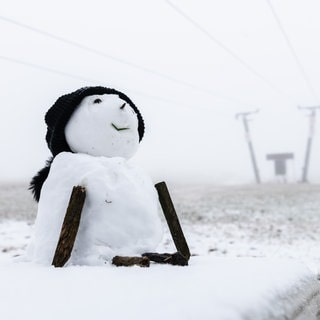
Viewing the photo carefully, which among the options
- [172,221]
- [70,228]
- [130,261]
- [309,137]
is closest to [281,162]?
[309,137]

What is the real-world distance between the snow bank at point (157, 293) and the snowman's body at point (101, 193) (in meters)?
0.32

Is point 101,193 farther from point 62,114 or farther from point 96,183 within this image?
point 62,114

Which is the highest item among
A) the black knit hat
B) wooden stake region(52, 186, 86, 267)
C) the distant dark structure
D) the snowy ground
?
the black knit hat

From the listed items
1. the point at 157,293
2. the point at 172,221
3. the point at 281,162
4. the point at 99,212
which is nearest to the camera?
the point at 157,293

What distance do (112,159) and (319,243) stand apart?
6619mm

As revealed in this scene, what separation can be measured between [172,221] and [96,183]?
2.14 feet

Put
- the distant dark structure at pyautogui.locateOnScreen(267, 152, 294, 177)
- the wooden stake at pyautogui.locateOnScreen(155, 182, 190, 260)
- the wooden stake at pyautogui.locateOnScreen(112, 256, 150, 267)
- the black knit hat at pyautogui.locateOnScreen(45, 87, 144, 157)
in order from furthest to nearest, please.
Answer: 1. the distant dark structure at pyautogui.locateOnScreen(267, 152, 294, 177)
2. the black knit hat at pyautogui.locateOnScreen(45, 87, 144, 157)
3. the wooden stake at pyautogui.locateOnScreen(155, 182, 190, 260)
4. the wooden stake at pyautogui.locateOnScreen(112, 256, 150, 267)

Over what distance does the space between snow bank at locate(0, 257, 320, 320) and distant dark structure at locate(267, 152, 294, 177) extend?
3855 centimetres

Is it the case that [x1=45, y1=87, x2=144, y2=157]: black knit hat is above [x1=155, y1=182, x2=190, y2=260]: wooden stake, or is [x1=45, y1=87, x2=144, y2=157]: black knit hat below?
above

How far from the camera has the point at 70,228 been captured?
2623 mm

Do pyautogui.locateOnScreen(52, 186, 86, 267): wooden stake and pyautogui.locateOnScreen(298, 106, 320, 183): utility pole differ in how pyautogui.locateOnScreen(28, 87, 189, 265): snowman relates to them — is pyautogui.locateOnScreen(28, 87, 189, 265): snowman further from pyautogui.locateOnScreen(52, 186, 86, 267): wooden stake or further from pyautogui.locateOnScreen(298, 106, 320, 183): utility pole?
pyautogui.locateOnScreen(298, 106, 320, 183): utility pole

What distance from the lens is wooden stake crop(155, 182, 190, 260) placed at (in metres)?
2.99

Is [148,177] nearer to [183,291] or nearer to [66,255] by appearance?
[66,255]

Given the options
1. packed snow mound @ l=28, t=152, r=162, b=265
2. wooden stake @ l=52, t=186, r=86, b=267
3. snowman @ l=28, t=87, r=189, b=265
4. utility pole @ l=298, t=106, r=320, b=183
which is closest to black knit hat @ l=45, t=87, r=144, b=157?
snowman @ l=28, t=87, r=189, b=265
